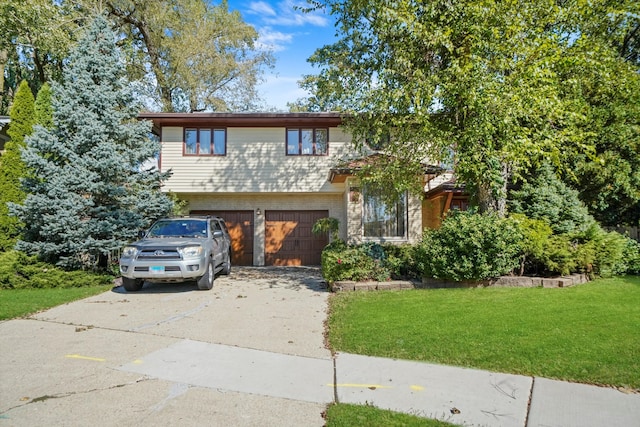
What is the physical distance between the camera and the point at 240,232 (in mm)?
15852

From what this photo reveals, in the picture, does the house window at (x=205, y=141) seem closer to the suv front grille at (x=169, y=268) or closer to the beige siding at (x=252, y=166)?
the beige siding at (x=252, y=166)

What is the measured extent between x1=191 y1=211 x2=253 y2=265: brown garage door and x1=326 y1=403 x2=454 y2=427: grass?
42.5ft

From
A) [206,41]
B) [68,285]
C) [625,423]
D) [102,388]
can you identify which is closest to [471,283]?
[625,423]

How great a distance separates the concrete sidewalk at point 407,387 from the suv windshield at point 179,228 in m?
5.20

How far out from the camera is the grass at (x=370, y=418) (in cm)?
297

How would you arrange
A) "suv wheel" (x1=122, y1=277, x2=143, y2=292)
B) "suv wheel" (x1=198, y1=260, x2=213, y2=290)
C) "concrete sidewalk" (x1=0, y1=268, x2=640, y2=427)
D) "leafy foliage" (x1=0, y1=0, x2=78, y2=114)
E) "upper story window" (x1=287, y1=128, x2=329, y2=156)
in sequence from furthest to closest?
"upper story window" (x1=287, y1=128, x2=329, y2=156) → "leafy foliage" (x1=0, y1=0, x2=78, y2=114) → "suv wheel" (x1=198, y1=260, x2=213, y2=290) → "suv wheel" (x1=122, y1=277, x2=143, y2=292) → "concrete sidewalk" (x1=0, y1=268, x2=640, y2=427)

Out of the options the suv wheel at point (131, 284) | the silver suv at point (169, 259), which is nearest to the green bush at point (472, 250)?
the silver suv at point (169, 259)

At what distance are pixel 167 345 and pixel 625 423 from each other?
191 inches

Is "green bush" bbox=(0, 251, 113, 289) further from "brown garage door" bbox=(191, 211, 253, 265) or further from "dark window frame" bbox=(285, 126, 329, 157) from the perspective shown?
"dark window frame" bbox=(285, 126, 329, 157)

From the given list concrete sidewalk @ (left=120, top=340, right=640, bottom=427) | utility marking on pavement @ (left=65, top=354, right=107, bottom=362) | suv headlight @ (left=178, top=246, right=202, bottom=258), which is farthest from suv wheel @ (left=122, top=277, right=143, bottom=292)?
concrete sidewalk @ (left=120, top=340, right=640, bottom=427)

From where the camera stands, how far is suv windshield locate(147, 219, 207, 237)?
376 inches

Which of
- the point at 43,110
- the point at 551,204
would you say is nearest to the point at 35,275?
the point at 43,110

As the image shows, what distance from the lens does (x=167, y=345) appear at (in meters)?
4.98

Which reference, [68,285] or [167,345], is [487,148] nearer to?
[167,345]
